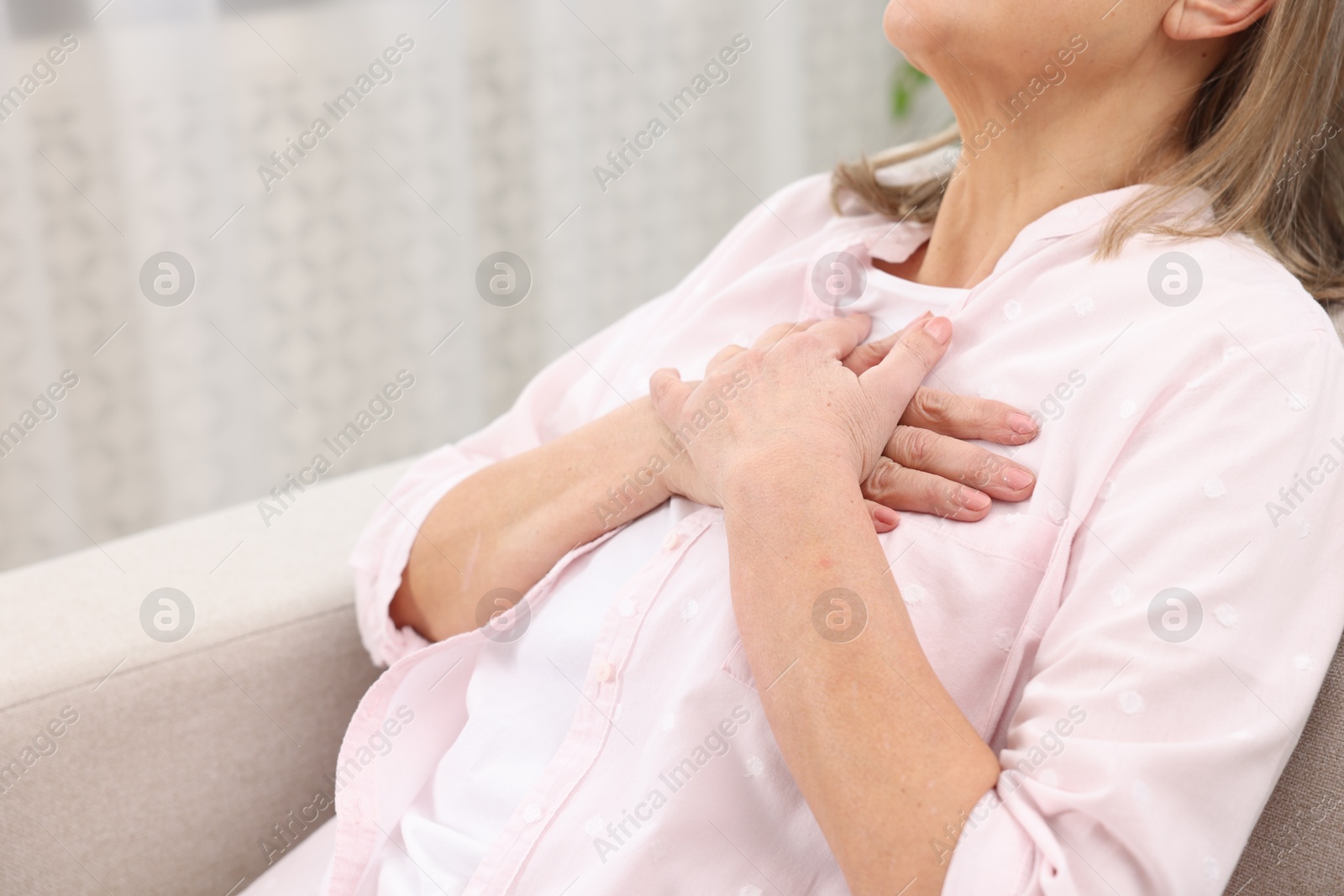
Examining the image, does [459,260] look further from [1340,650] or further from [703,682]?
[1340,650]

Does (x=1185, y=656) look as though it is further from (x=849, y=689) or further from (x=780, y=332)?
(x=780, y=332)

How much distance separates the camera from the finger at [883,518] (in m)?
0.83

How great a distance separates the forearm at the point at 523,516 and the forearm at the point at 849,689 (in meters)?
0.21

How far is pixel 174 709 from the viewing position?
1.01 meters

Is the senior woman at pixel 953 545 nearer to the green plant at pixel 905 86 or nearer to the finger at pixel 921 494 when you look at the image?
the finger at pixel 921 494

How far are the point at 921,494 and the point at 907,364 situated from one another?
117 mm

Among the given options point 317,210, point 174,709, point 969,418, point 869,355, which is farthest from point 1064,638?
point 317,210

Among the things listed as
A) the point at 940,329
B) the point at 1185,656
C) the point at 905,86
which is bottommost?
the point at 905,86

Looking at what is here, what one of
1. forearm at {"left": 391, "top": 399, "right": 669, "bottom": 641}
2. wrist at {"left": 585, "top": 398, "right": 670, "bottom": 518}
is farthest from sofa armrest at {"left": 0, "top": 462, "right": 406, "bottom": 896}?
wrist at {"left": 585, "top": 398, "right": 670, "bottom": 518}

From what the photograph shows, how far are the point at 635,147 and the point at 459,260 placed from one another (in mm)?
440

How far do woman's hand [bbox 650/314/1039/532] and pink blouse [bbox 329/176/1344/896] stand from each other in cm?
1

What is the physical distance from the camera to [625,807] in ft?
2.65

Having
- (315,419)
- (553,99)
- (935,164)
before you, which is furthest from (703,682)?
(553,99)

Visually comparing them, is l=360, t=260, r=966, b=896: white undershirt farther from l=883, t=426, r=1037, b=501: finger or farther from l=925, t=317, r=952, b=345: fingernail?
l=883, t=426, r=1037, b=501: finger
